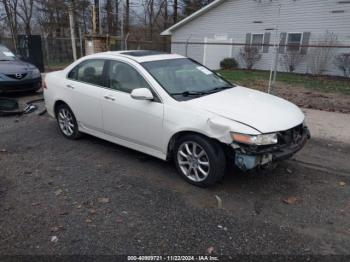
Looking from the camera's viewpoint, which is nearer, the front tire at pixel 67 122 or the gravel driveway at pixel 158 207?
the gravel driveway at pixel 158 207

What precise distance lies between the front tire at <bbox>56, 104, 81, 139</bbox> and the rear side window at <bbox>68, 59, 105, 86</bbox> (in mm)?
605

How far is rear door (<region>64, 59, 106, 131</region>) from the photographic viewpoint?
4891 mm

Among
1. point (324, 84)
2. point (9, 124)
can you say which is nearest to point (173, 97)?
point (9, 124)

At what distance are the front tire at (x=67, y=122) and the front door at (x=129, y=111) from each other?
96 centimetres

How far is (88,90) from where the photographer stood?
500 centimetres

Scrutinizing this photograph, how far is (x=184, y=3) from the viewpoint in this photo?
31.5 m

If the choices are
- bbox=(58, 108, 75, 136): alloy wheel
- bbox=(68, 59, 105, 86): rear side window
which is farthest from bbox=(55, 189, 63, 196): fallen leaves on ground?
bbox=(58, 108, 75, 136): alloy wheel

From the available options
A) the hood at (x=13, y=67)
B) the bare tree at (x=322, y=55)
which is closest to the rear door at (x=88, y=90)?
the hood at (x=13, y=67)

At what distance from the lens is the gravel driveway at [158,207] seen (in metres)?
2.89

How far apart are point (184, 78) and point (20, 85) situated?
621 cm

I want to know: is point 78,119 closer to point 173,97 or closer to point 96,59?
point 96,59

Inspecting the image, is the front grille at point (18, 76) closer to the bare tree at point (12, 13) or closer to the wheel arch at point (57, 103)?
the wheel arch at point (57, 103)

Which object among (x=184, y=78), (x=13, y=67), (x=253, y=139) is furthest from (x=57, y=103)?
(x=13, y=67)

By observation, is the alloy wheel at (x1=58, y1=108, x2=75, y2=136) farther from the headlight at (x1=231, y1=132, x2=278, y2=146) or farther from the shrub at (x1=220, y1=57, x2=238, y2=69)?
the shrub at (x1=220, y1=57, x2=238, y2=69)
